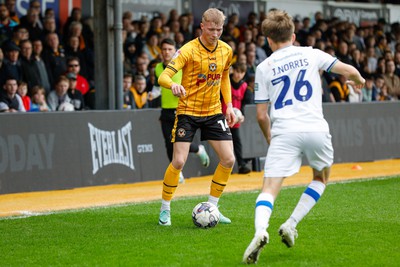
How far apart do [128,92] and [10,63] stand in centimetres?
230

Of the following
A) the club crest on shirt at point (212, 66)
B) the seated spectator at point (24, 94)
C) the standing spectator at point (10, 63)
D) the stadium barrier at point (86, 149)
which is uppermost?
the club crest on shirt at point (212, 66)

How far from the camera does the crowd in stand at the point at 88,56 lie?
1576cm

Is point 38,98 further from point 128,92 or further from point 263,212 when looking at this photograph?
point 263,212

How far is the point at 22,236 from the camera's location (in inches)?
364

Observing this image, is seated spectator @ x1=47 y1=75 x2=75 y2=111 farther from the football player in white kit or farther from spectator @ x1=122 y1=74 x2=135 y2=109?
the football player in white kit

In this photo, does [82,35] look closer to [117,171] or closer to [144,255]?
[117,171]

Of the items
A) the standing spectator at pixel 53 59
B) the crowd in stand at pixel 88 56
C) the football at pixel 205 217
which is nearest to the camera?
the football at pixel 205 217

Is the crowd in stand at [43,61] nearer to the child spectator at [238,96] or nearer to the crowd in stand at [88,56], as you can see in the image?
the crowd in stand at [88,56]

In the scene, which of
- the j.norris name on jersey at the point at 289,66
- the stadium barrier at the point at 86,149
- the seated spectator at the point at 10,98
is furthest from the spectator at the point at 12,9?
the j.norris name on jersey at the point at 289,66

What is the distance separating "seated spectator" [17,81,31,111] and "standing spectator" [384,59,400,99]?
10594 mm

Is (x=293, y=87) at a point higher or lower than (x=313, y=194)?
higher

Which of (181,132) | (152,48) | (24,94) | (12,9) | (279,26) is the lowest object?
(24,94)

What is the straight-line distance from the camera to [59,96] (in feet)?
52.5

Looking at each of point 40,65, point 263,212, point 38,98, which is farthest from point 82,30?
point 263,212
